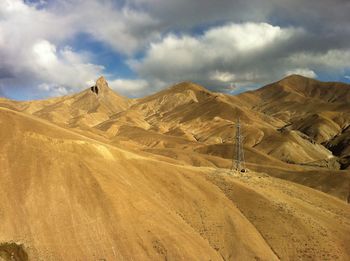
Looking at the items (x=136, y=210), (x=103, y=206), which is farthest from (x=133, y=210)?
(x=103, y=206)

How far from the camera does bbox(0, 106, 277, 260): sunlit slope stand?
42.7 metres

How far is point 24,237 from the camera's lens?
41.3 meters

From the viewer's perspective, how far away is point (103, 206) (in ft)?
155

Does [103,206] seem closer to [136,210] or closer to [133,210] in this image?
[133,210]

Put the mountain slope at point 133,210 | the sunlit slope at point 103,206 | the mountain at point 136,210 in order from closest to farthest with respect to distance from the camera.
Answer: the sunlit slope at point 103,206, the mountain at point 136,210, the mountain slope at point 133,210

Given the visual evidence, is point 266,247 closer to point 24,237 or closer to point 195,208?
point 195,208

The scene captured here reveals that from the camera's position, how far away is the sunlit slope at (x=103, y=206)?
42688 mm

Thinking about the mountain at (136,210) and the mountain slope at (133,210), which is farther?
the mountain slope at (133,210)

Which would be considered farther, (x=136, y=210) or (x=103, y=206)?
(x=136, y=210)

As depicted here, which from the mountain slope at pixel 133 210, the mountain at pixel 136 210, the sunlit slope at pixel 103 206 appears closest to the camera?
the sunlit slope at pixel 103 206

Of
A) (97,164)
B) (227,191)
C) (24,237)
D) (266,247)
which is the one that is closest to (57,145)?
(97,164)

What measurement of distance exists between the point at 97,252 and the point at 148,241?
5938mm

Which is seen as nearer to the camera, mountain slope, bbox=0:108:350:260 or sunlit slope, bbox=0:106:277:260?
sunlit slope, bbox=0:106:277:260

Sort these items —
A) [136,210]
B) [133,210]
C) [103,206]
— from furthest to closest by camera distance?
[136,210] < [133,210] < [103,206]
